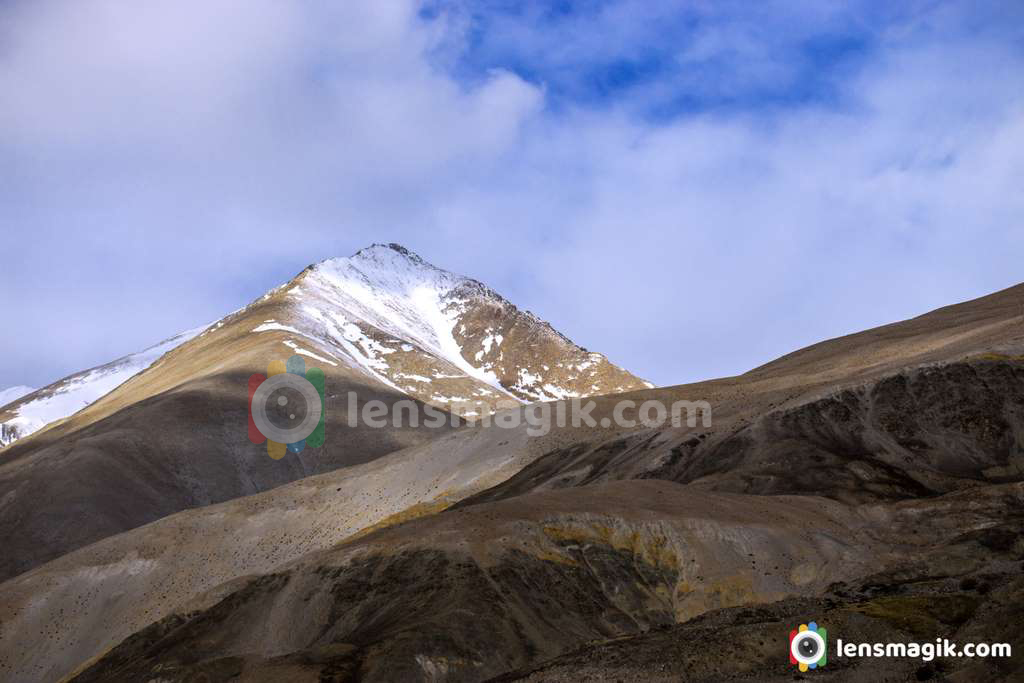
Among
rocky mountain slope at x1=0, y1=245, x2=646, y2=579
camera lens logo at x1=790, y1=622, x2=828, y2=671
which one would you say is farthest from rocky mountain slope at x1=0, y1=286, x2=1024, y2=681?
rocky mountain slope at x1=0, y1=245, x2=646, y2=579

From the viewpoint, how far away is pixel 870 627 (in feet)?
86.5

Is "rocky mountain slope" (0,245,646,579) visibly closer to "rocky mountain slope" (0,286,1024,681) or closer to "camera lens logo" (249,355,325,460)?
"camera lens logo" (249,355,325,460)

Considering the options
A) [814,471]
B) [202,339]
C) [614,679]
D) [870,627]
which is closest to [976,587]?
[870,627]

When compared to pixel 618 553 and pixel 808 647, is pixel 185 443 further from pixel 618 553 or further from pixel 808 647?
pixel 808 647

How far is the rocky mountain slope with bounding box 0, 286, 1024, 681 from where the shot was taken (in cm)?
3159

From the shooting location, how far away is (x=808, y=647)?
2544 centimetres

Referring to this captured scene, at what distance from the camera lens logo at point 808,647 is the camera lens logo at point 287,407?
90985 mm

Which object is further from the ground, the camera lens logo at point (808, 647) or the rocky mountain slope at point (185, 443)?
the rocky mountain slope at point (185, 443)

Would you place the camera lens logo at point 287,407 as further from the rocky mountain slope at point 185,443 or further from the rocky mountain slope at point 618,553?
the rocky mountain slope at point 618,553

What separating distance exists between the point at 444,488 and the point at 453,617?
33.1m

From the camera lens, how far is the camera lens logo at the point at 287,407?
11475cm

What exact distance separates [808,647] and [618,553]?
15.0 meters

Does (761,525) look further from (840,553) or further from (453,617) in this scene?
(453,617)

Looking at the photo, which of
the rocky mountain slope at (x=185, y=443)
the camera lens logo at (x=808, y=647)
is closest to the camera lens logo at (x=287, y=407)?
the rocky mountain slope at (x=185, y=443)
